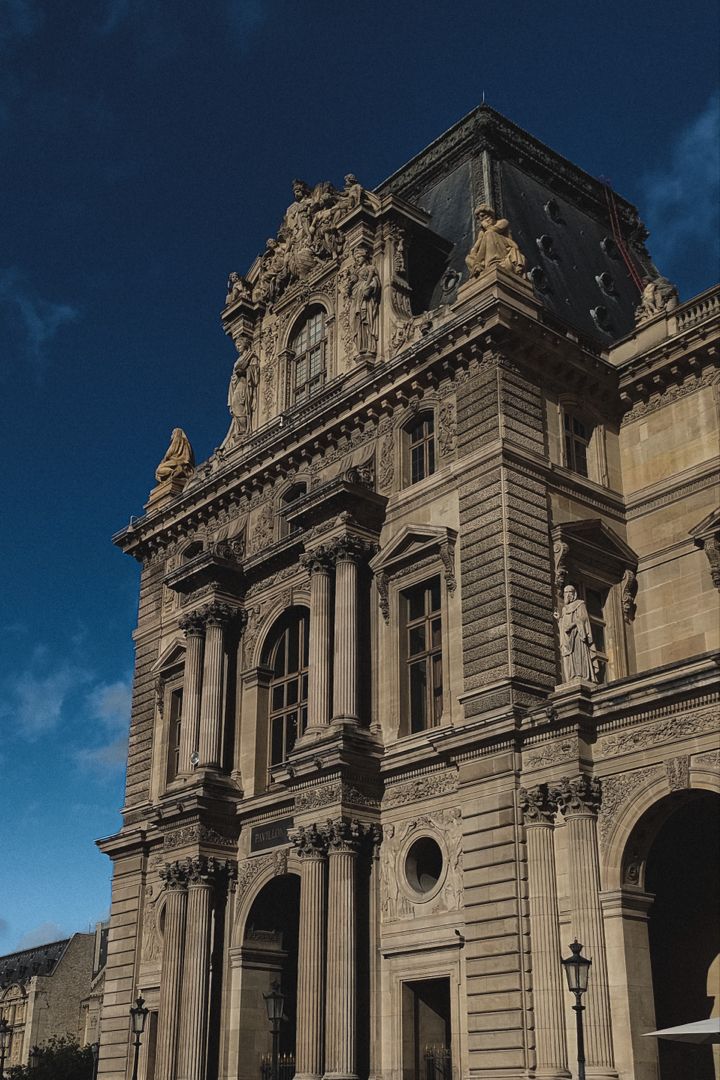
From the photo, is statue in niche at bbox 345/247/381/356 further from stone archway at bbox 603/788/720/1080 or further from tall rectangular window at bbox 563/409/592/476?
stone archway at bbox 603/788/720/1080

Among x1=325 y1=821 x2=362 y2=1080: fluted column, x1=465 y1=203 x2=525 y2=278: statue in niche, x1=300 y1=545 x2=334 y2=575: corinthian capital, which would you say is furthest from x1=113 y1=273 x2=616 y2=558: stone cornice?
x1=325 y1=821 x2=362 y2=1080: fluted column

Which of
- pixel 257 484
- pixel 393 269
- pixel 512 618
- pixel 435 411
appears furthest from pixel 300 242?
pixel 512 618

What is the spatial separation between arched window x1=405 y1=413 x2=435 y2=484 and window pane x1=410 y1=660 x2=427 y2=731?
5098 millimetres

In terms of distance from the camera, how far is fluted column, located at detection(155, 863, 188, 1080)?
108ft

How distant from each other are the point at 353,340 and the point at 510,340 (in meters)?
7.25

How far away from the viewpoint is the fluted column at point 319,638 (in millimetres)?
32281

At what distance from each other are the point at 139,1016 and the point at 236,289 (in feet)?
79.4

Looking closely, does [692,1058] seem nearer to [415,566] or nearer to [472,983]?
[472,983]

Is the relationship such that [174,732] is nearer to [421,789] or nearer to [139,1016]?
[139,1016]

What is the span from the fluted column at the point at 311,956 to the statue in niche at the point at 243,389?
16.1 meters

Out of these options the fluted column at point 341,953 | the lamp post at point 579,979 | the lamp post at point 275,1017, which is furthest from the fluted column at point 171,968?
the lamp post at point 579,979

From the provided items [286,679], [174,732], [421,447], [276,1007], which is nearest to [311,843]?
[276,1007]

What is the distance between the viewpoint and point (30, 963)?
3602 inches

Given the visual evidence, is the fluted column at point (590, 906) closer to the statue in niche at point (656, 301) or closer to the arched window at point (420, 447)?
the arched window at point (420, 447)
